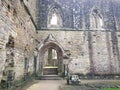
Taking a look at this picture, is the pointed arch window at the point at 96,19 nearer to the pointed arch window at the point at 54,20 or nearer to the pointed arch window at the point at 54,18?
the pointed arch window at the point at 54,18

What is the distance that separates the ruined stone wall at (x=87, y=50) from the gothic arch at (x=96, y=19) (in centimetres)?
81

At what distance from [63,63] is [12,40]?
6.98m

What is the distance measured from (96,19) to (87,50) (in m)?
3.39

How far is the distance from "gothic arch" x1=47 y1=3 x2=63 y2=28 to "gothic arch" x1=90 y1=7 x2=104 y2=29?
3.04 m

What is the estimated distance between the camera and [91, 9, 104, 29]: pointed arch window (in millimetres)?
13701

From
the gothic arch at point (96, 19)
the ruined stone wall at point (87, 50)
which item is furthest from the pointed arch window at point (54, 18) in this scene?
the gothic arch at point (96, 19)

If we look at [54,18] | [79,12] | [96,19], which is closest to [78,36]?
[79,12]

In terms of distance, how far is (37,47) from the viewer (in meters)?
12.4

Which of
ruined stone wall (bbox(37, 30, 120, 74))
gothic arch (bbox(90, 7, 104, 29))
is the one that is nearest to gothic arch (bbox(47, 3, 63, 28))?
ruined stone wall (bbox(37, 30, 120, 74))

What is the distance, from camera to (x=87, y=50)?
42.2 ft

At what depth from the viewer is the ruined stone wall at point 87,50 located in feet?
41.3

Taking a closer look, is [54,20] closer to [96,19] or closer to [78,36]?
[78,36]

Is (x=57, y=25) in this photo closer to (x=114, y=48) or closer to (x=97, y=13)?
(x=97, y=13)

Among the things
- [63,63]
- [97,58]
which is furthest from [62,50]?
[97,58]
